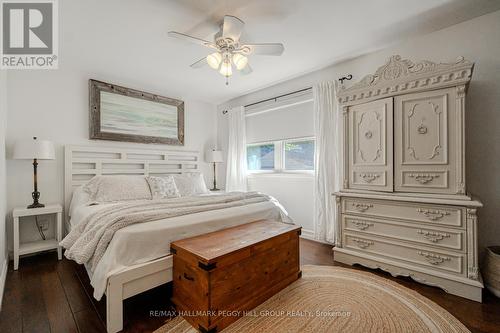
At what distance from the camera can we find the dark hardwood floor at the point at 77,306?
152 centimetres

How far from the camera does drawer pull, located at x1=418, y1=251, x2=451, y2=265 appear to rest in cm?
192

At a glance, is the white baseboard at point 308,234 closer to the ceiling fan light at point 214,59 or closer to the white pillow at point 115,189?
the white pillow at point 115,189

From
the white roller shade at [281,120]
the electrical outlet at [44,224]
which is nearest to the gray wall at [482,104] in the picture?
the white roller shade at [281,120]

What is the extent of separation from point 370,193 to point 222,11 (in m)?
2.27

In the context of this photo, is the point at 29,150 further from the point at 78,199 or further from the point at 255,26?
the point at 255,26

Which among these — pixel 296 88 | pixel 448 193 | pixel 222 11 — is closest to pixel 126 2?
pixel 222 11

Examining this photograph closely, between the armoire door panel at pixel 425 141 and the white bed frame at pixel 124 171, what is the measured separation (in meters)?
2.28

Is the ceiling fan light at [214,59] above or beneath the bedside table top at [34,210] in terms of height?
above

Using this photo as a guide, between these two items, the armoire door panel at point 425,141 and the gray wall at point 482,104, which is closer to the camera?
the armoire door panel at point 425,141

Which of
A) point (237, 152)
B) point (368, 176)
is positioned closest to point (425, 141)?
point (368, 176)

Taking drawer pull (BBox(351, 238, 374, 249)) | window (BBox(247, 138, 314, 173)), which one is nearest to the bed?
drawer pull (BBox(351, 238, 374, 249))

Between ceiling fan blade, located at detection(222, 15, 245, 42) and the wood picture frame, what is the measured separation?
7.43 ft

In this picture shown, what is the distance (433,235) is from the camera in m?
1.97

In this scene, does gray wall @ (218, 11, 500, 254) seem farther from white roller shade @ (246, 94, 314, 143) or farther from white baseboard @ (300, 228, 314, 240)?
white baseboard @ (300, 228, 314, 240)
